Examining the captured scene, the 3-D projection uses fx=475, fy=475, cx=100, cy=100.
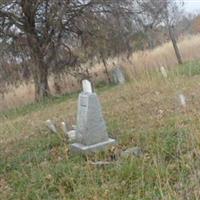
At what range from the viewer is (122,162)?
5.50 metres

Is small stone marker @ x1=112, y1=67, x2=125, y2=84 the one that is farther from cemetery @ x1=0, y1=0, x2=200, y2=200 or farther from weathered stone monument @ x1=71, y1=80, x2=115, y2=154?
weathered stone monument @ x1=71, y1=80, x2=115, y2=154

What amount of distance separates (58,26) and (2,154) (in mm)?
11315

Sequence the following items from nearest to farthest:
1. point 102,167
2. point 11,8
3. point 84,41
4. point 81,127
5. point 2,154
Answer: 1. point 102,167
2. point 81,127
3. point 2,154
4. point 11,8
5. point 84,41

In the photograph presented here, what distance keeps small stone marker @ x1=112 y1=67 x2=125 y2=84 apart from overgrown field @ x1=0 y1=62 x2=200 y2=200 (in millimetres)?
8107

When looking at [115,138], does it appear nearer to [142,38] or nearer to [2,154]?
[2,154]

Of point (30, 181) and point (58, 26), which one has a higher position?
point (58, 26)

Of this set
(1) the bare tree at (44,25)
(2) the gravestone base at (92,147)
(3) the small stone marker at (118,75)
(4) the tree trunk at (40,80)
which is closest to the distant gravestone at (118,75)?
(3) the small stone marker at (118,75)

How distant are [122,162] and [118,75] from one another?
12.5m

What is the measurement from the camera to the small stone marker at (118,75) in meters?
17.7

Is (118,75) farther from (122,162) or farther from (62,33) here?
(122,162)

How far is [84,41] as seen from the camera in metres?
19.4

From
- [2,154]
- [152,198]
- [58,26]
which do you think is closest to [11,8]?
[58,26]

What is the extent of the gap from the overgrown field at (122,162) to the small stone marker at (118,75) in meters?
8.11

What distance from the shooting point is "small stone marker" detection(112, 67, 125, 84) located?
17653 mm
